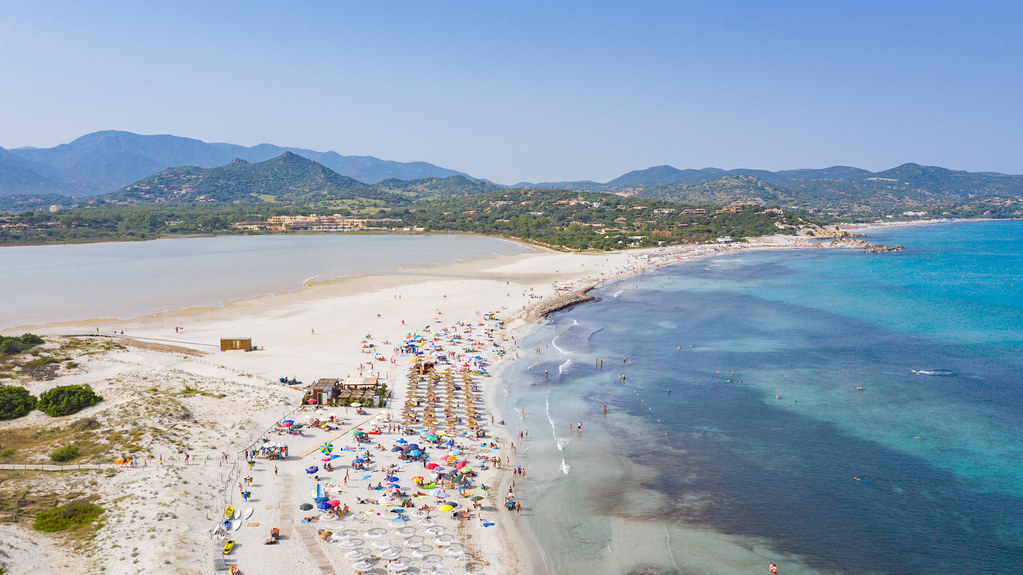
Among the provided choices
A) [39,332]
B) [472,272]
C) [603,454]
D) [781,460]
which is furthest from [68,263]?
[781,460]

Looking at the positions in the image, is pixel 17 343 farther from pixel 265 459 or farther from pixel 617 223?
pixel 617 223

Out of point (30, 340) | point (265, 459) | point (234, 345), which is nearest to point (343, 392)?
point (265, 459)

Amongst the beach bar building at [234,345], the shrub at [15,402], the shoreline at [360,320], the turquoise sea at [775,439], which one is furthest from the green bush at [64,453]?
the beach bar building at [234,345]

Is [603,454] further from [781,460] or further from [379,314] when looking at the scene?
[379,314]

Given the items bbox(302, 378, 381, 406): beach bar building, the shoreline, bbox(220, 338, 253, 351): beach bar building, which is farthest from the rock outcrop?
bbox(220, 338, 253, 351): beach bar building

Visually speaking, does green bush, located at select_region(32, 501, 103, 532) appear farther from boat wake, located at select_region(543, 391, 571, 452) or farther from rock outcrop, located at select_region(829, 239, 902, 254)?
rock outcrop, located at select_region(829, 239, 902, 254)
